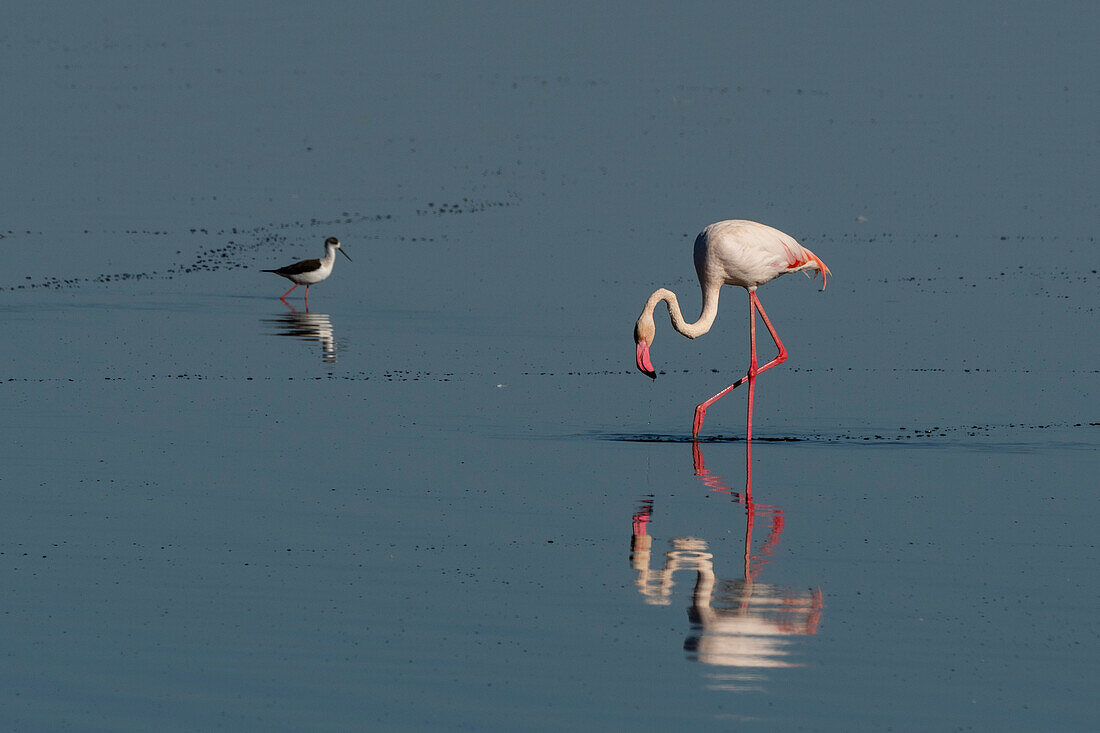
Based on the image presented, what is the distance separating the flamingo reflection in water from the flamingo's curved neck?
4101 millimetres

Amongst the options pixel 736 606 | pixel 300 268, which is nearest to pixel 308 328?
pixel 300 268

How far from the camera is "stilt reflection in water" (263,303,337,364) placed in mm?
20375

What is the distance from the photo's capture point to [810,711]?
6.90m

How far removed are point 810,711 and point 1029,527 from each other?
4035 millimetres

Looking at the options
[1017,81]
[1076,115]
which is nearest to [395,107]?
[1076,115]

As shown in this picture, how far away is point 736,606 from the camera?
844 cm

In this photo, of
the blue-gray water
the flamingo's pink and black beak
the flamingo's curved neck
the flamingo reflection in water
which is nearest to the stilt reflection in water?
the blue-gray water

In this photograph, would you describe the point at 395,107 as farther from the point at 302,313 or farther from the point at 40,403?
the point at 40,403

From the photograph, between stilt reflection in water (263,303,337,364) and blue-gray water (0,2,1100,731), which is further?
stilt reflection in water (263,303,337,364)

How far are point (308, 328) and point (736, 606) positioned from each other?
1486 centimetres

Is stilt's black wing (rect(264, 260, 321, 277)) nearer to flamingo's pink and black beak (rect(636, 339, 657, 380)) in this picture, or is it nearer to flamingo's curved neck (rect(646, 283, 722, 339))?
flamingo's curved neck (rect(646, 283, 722, 339))

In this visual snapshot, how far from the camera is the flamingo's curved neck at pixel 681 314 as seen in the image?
47.1ft

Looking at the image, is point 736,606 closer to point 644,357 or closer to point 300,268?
point 644,357

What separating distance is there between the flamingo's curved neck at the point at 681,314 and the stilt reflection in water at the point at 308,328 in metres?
5.33
